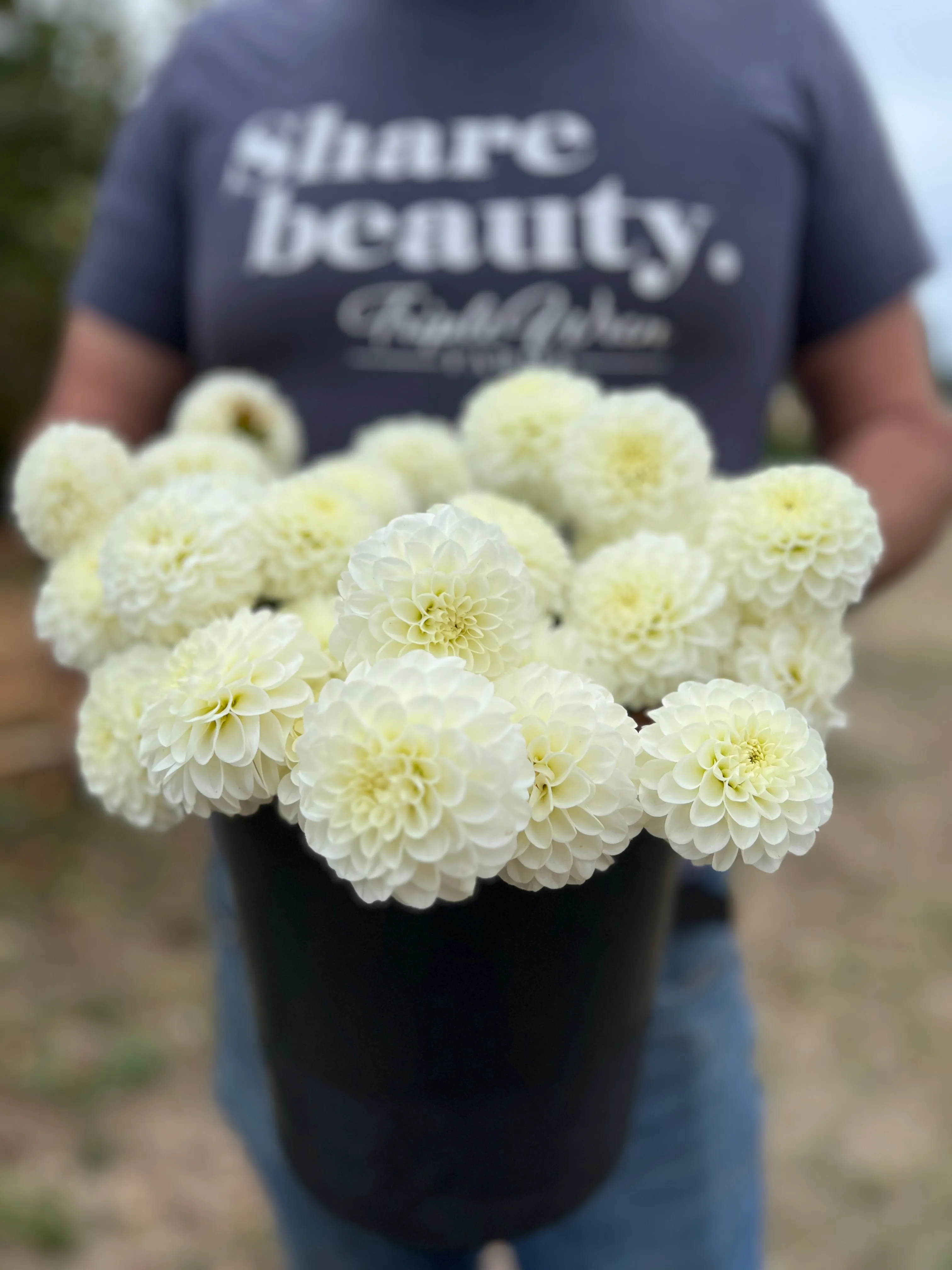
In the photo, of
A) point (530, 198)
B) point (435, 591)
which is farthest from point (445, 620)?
point (530, 198)

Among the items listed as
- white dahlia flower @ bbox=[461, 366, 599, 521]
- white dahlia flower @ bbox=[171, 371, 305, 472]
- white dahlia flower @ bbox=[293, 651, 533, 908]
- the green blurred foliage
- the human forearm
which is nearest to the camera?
white dahlia flower @ bbox=[293, 651, 533, 908]

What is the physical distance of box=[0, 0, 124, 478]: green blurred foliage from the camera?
3879 millimetres

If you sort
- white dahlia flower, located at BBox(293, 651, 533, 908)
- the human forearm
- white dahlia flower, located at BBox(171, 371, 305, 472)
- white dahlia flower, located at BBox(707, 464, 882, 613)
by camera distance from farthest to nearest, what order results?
the human forearm, white dahlia flower, located at BBox(171, 371, 305, 472), white dahlia flower, located at BBox(707, 464, 882, 613), white dahlia flower, located at BBox(293, 651, 533, 908)

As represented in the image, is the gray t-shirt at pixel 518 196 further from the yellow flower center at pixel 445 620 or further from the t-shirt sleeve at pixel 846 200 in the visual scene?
the yellow flower center at pixel 445 620

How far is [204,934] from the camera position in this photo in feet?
6.94

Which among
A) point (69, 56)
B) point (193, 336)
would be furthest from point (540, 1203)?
point (69, 56)

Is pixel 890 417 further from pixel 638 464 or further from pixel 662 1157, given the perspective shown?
pixel 662 1157

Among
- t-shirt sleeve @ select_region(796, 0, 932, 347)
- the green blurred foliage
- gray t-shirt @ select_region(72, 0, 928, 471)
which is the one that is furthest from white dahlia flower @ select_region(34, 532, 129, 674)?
the green blurred foliage

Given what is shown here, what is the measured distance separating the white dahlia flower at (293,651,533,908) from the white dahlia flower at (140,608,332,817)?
0.04 meters

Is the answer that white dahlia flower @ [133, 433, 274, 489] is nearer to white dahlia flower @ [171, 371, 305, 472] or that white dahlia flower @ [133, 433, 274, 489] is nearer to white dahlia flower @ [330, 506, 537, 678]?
white dahlia flower @ [171, 371, 305, 472]

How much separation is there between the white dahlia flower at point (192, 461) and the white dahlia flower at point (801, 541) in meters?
0.25

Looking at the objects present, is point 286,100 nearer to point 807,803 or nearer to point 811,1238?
point 807,803

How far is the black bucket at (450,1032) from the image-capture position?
0.49 metres

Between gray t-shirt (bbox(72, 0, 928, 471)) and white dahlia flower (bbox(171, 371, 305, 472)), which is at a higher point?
gray t-shirt (bbox(72, 0, 928, 471))
